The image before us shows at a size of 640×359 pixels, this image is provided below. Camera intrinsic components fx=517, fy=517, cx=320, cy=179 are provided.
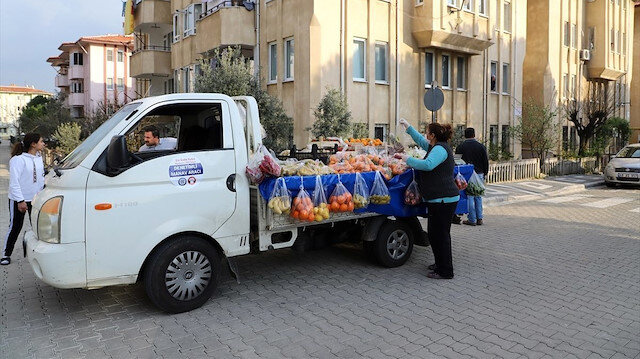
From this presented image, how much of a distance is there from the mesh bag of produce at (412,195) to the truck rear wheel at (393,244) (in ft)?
1.60

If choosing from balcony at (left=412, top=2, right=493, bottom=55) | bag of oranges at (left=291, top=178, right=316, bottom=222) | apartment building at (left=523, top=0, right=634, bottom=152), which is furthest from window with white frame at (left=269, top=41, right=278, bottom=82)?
apartment building at (left=523, top=0, right=634, bottom=152)

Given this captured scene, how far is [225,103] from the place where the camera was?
585 centimetres

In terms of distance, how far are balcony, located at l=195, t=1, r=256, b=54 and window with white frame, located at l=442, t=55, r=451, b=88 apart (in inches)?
330

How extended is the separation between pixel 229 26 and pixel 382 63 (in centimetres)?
602

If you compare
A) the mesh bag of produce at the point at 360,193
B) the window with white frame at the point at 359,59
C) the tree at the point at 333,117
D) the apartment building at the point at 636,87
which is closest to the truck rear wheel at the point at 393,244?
the mesh bag of produce at the point at 360,193

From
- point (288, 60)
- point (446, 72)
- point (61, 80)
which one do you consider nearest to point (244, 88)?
point (288, 60)

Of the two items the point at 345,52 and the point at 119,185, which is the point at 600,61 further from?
the point at 119,185

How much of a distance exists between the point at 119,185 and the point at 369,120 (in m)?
15.0

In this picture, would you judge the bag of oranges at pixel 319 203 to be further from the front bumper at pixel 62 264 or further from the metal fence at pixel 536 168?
the metal fence at pixel 536 168

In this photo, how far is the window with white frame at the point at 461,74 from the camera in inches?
922

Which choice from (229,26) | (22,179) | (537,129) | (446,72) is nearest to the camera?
(22,179)

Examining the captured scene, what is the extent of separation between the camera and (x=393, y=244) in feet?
23.9

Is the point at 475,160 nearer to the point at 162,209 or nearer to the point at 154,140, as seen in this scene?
the point at 154,140

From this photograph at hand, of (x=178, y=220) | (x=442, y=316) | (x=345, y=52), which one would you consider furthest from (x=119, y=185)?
(x=345, y=52)
